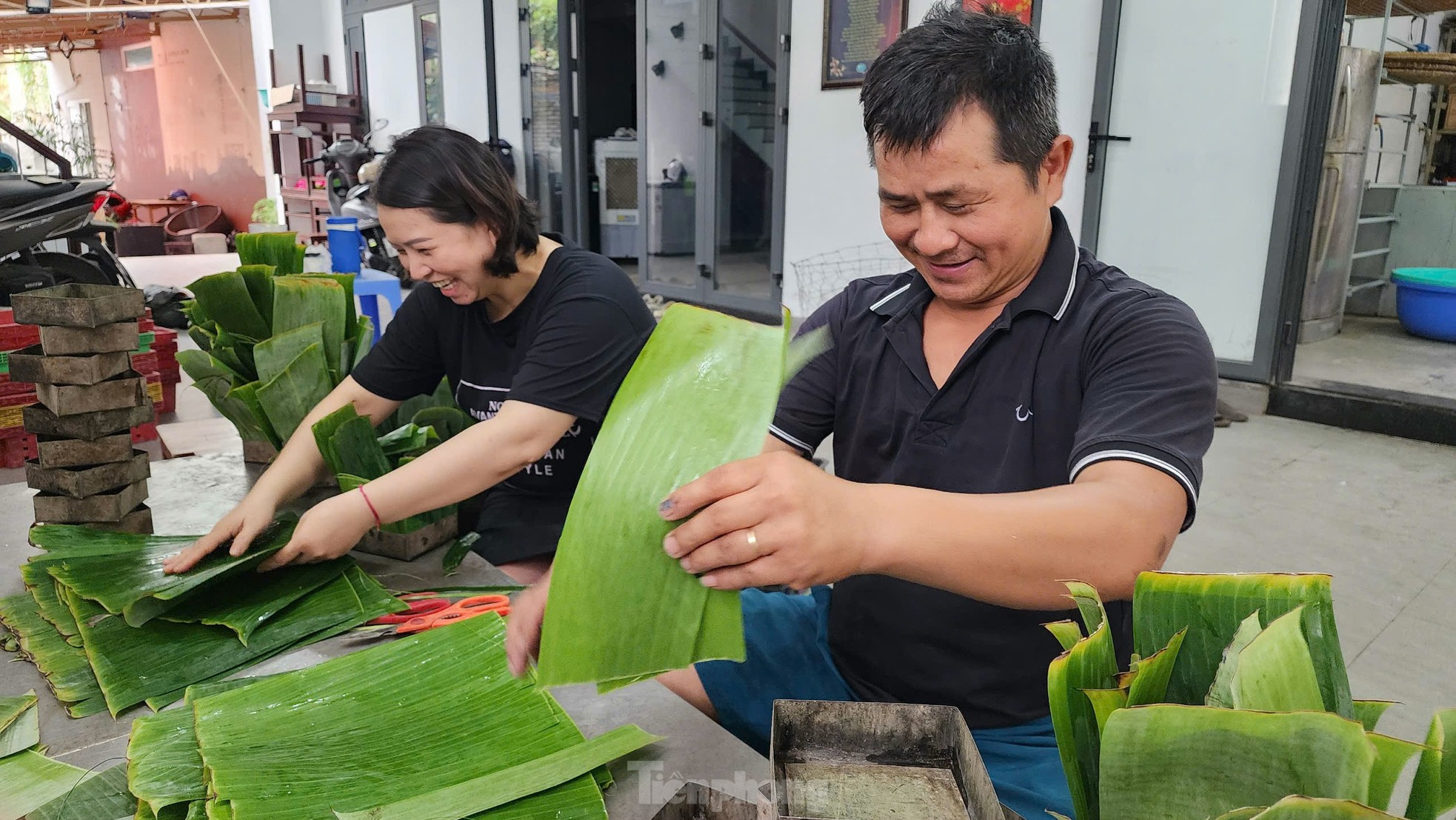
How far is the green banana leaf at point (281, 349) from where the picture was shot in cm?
164

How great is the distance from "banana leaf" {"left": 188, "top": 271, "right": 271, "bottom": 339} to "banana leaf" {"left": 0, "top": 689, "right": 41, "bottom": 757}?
3.15ft

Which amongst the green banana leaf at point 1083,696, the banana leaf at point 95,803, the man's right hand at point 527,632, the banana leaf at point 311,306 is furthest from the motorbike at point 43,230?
the green banana leaf at point 1083,696

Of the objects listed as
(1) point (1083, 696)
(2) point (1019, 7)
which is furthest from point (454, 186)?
(2) point (1019, 7)

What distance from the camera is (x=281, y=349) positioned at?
165 centimetres

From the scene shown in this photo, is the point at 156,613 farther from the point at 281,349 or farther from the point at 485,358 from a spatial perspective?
the point at 485,358

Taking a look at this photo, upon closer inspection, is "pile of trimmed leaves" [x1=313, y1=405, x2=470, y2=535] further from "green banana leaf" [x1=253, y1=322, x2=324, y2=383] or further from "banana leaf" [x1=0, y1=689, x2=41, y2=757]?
"banana leaf" [x1=0, y1=689, x2=41, y2=757]

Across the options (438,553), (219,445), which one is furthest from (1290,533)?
(219,445)

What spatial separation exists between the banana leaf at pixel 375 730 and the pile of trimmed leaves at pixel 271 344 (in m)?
0.83

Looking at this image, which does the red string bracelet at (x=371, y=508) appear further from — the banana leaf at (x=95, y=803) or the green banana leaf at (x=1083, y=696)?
the green banana leaf at (x=1083, y=696)

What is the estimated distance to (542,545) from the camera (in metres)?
1.68

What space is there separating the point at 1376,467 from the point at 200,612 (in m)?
3.94

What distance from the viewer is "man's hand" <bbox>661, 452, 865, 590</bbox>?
0.62m

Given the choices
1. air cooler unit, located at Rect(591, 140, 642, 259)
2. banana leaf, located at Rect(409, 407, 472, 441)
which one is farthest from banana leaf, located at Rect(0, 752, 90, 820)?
air cooler unit, located at Rect(591, 140, 642, 259)

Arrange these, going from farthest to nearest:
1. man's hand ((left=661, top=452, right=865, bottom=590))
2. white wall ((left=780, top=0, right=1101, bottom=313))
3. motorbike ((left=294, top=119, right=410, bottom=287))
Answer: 1. motorbike ((left=294, top=119, right=410, bottom=287))
2. white wall ((left=780, top=0, right=1101, bottom=313))
3. man's hand ((left=661, top=452, right=865, bottom=590))
